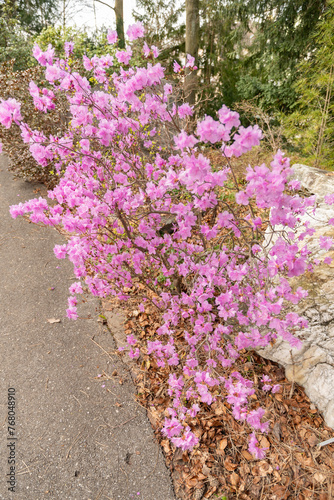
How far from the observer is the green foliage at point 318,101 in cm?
561

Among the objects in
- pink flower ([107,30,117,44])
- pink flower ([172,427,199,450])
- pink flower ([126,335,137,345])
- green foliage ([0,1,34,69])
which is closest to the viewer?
pink flower ([172,427,199,450])

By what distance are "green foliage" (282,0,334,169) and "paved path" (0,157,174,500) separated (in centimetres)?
571

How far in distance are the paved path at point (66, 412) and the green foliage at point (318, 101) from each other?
5.71 m

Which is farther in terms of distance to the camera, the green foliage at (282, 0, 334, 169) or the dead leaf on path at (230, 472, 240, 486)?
the green foliage at (282, 0, 334, 169)

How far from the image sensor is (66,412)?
2.46 metres

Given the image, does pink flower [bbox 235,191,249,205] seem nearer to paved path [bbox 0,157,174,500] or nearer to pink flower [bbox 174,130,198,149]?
pink flower [bbox 174,130,198,149]

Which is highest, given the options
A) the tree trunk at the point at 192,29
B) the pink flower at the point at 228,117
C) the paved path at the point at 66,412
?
the tree trunk at the point at 192,29

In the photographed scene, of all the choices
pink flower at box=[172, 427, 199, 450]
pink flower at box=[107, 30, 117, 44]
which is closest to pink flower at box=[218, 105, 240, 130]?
pink flower at box=[107, 30, 117, 44]

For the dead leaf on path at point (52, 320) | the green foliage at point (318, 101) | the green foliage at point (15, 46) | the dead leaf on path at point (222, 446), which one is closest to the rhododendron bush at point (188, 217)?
the dead leaf on path at point (222, 446)

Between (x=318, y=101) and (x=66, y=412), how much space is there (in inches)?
272

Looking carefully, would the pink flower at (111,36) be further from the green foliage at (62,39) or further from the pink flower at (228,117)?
the green foliage at (62,39)

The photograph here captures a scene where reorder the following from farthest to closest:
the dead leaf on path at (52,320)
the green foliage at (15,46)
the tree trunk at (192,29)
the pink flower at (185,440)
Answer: the green foliage at (15,46) → the tree trunk at (192,29) → the dead leaf on path at (52,320) → the pink flower at (185,440)

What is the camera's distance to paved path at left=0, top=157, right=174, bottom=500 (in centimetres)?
204

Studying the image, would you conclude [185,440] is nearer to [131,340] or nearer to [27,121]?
[131,340]
